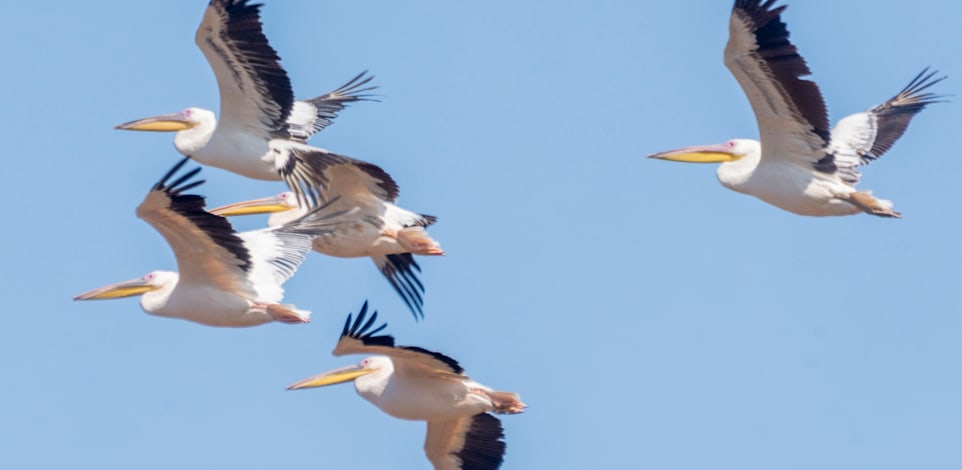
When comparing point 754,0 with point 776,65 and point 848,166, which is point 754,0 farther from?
point 848,166

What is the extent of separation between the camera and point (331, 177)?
610 inches

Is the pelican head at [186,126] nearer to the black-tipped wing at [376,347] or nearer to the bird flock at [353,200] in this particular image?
the bird flock at [353,200]

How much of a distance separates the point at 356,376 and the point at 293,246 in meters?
1.20

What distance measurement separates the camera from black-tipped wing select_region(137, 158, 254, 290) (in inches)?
524

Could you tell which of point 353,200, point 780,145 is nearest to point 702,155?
point 780,145

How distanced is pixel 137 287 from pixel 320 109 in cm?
398

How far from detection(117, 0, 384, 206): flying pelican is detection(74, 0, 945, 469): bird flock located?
0.5 inches

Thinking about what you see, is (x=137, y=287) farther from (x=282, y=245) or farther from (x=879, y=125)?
(x=879, y=125)

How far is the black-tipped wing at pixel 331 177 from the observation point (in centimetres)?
1530

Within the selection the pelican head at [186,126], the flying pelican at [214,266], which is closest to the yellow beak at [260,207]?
the pelican head at [186,126]

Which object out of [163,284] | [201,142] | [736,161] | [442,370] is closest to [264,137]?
[201,142]

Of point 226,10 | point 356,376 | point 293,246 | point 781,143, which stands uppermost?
point 226,10

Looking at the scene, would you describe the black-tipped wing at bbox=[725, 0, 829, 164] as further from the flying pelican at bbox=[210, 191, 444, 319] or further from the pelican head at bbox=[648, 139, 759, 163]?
the flying pelican at bbox=[210, 191, 444, 319]

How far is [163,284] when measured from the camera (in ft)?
49.2
